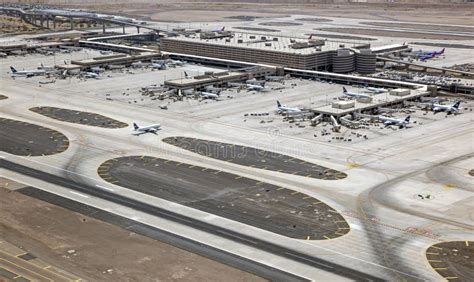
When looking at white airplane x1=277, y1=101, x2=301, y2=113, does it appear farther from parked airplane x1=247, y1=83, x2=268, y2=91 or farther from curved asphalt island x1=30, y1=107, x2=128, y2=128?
curved asphalt island x1=30, y1=107, x2=128, y2=128

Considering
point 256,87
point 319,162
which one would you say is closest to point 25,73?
point 256,87

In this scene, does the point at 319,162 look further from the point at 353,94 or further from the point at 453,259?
the point at 353,94

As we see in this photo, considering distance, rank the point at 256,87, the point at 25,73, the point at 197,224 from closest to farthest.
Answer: the point at 197,224 < the point at 256,87 < the point at 25,73

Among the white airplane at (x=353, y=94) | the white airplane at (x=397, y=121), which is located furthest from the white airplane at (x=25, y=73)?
the white airplane at (x=397, y=121)

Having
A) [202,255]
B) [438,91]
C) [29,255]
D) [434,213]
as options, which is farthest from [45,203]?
[438,91]

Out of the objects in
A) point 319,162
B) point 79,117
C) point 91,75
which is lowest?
point 91,75

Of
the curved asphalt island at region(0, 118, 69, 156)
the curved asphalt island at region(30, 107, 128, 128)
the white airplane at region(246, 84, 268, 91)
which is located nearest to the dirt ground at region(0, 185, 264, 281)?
the curved asphalt island at region(0, 118, 69, 156)

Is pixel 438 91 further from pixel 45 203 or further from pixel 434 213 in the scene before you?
pixel 45 203
